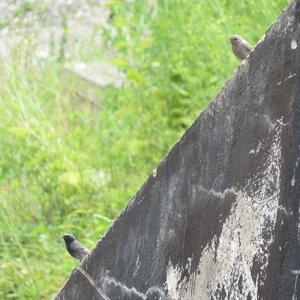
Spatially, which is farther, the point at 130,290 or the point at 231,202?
the point at 130,290

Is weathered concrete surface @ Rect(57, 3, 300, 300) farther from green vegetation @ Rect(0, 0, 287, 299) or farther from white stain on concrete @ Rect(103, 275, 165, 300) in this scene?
green vegetation @ Rect(0, 0, 287, 299)

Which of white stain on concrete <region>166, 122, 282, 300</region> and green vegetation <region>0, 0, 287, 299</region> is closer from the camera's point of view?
white stain on concrete <region>166, 122, 282, 300</region>

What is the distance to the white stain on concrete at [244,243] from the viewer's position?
6.91ft

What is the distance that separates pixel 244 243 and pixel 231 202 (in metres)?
0.12

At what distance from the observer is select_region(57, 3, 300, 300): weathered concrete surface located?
2064mm

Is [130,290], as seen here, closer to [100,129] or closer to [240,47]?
[240,47]

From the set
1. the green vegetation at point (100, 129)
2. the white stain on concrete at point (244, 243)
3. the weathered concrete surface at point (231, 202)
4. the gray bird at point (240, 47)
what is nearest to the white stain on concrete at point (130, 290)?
the weathered concrete surface at point (231, 202)

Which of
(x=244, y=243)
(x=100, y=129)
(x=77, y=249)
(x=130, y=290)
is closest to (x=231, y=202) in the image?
(x=244, y=243)

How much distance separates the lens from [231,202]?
2283 millimetres

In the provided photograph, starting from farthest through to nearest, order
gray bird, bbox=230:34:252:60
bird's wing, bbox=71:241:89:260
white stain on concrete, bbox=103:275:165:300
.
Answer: bird's wing, bbox=71:241:89:260
gray bird, bbox=230:34:252:60
white stain on concrete, bbox=103:275:165:300

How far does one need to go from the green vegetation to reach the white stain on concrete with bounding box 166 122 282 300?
3915 mm

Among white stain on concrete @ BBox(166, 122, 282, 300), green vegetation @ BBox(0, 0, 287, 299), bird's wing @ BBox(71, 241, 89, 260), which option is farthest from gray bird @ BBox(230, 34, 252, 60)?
white stain on concrete @ BBox(166, 122, 282, 300)

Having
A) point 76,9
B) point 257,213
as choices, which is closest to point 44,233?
point 76,9

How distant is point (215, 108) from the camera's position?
2402 millimetres
